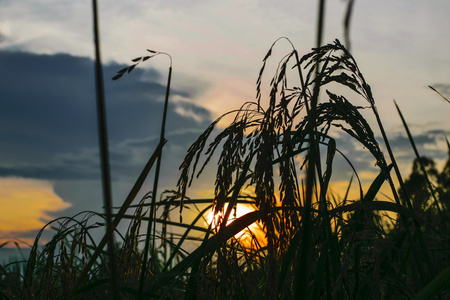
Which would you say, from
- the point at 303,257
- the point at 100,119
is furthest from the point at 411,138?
the point at 100,119

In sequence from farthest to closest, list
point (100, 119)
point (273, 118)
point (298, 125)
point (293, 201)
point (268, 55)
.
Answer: point (298, 125)
point (268, 55)
point (273, 118)
point (293, 201)
point (100, 119)

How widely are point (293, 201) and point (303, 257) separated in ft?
2.10

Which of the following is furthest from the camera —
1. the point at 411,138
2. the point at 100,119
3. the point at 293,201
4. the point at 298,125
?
the point at 411,138

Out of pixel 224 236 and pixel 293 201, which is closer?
pixel 293 201

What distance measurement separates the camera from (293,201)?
1436mm

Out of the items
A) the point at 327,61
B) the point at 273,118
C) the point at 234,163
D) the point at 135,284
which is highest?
the point at 327,61

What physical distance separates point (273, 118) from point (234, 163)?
0.21 metres

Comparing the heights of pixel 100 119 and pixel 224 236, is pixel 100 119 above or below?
above

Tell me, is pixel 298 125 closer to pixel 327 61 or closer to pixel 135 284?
pixel 327 61

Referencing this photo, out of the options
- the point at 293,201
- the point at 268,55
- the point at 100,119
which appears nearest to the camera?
the point at 100,119

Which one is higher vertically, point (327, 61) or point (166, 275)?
point (327, 61)

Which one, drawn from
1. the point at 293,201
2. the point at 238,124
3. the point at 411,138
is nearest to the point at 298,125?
the point at 238,124

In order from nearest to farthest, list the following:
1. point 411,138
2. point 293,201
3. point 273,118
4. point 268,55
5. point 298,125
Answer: point 293,201, point 273,118, point 268,55, point 298,125, point 411,138

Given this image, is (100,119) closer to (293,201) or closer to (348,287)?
(293,201)
